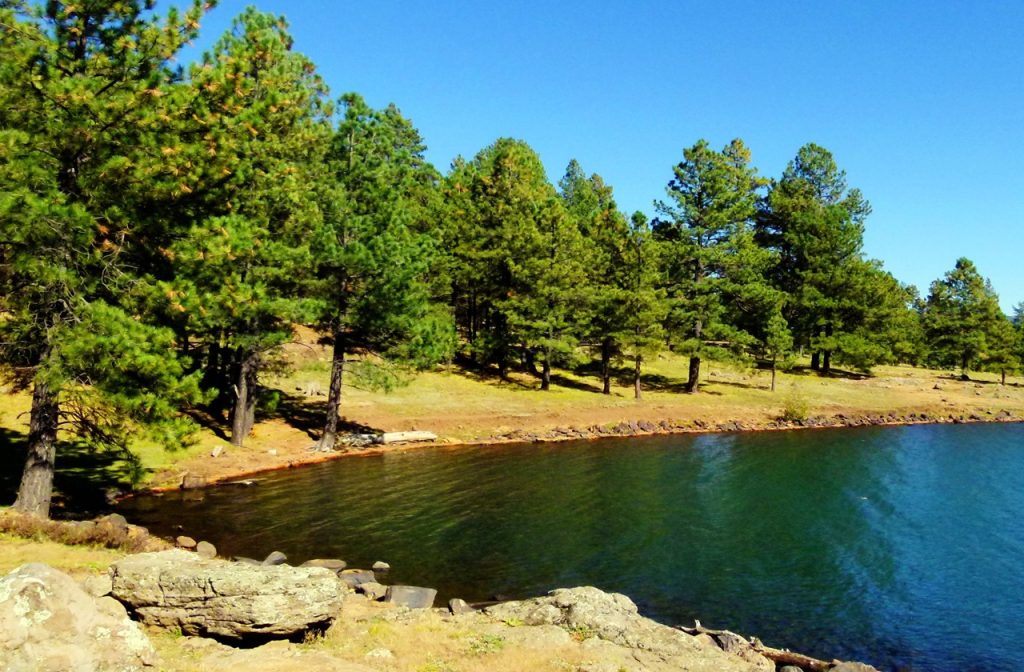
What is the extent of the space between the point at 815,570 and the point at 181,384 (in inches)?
785

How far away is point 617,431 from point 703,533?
2200cm

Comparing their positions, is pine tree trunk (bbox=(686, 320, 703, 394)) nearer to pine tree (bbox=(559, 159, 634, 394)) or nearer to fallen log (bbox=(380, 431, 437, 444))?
pine tree (bbox=(559, 159, 634, 394))

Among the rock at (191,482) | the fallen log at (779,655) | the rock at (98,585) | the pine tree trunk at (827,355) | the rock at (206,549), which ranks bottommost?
the rock at (191,482)

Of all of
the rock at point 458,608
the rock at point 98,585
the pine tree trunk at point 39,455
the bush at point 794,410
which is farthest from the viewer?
the bush at point 794,410

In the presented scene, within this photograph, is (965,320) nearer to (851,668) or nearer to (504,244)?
(504,244)

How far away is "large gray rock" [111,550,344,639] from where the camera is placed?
38.0 feet

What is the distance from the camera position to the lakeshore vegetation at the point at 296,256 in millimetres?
17078

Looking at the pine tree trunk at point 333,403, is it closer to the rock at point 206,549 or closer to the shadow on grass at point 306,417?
the shadow on grass at point 306,417

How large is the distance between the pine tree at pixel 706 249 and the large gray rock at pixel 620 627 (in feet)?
141

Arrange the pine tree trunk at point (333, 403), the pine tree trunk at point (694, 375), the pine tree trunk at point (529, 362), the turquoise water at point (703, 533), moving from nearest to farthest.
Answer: the turquoise water at point (703, 533) < the pine tree trunk at point (333, 403) < the pine tree trunk at point (694, 375) < the pine tree trunk at point (529, 362)

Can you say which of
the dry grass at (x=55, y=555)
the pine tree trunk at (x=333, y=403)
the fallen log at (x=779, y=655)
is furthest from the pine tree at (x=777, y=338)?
the dry grass at (x=55, y=555)

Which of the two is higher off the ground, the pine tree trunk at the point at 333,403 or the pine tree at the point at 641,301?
the pine tree at the point at 641,301

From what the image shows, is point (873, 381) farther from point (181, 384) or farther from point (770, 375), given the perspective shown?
point (181, 384)

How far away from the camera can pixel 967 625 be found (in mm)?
17438
